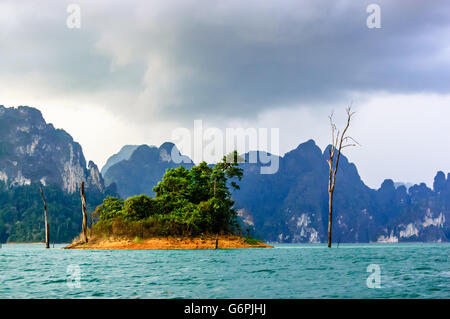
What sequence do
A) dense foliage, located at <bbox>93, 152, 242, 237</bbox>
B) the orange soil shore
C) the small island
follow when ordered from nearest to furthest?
the orange soil shore
the small island
dense foliage, located at <bbox>93, 152, 242, 237</bbox>

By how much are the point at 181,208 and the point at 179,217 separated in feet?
6.65

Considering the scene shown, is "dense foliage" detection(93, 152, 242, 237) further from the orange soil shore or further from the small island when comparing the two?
the orange soil shore

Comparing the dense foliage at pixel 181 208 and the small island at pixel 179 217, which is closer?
the small island at pixel 179 217

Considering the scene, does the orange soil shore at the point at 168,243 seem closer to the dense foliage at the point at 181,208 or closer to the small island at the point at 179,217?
the small island at the point at 179,217

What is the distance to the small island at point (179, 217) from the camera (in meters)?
63.0

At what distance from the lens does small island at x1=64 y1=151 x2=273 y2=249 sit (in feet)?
207

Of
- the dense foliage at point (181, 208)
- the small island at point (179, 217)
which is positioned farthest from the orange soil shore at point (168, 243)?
the dense foliage at point (181, 208)

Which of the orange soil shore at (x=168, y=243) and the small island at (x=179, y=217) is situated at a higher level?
the small island at (x=179, y=217)

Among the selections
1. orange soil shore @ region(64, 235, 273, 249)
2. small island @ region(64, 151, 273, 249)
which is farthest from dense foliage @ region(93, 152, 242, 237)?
orange soil shore @ region(64, 235, 273, 249)

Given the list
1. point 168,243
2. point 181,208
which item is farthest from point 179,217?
point 168,243

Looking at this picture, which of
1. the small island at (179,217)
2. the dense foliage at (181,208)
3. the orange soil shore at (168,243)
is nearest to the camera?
the orange soil shore at (168,243)

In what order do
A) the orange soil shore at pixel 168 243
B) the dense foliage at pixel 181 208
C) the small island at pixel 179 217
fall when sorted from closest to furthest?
the orange soil shore at pixel 168 243 < the small island at pixel 179 217 < the dense foliage at pixel 181 208
